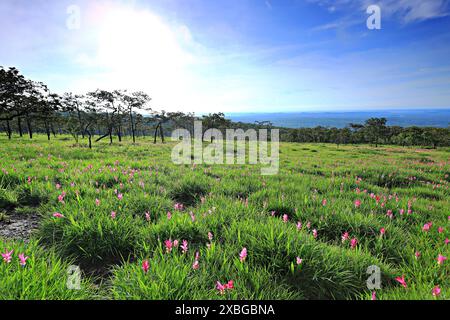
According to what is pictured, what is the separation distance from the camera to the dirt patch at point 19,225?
3285mm

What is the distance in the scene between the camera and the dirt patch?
329 cm

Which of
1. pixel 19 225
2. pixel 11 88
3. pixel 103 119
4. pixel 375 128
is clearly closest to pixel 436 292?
pixel 19 225

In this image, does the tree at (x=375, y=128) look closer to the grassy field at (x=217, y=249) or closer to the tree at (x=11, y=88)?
the grassy field at (x=217, y=249)

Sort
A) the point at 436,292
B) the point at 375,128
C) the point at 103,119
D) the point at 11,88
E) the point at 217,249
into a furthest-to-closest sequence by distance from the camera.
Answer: the point at 375,128 < the point at 103,119 < the point at 11,88 < the point at 217,249 < the point at 436,292

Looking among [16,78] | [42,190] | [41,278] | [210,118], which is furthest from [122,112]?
[41,278]

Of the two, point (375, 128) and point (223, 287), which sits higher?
point (375, 128)

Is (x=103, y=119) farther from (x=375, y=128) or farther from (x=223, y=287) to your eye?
(x=375, y=128)

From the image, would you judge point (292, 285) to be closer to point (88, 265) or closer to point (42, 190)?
point (88, 265)

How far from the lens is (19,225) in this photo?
11.9 feet

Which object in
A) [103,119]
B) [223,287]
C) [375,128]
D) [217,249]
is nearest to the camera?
[223,287]

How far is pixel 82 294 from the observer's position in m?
1.99

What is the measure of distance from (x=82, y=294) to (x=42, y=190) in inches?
161

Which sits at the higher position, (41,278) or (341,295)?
(41,278)
